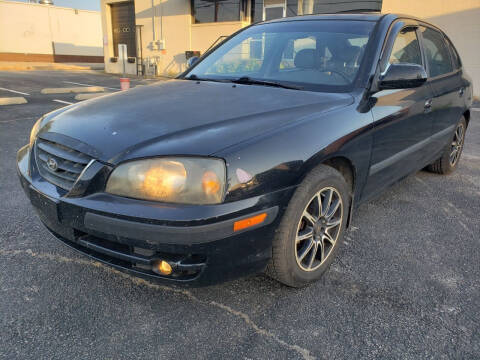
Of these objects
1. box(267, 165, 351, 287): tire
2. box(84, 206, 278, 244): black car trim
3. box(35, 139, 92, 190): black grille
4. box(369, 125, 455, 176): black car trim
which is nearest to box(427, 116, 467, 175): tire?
box(369, 125, 455, 176): black car trim

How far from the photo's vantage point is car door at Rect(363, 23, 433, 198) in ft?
8.39

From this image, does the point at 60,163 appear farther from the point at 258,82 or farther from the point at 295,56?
the point at 295,56

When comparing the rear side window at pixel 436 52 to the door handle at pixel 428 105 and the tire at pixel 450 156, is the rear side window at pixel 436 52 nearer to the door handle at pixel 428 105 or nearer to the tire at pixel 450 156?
the door handle at pixel 428 105

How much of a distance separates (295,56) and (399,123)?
0.92 meters

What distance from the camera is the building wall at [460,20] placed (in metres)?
11.7

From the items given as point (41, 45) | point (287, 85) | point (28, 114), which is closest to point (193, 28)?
point (28, 114)

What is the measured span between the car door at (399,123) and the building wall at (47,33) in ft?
107

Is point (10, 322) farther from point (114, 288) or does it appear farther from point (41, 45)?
point (41, 45)

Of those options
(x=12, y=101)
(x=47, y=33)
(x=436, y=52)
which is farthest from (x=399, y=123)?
(x=47, y=33)

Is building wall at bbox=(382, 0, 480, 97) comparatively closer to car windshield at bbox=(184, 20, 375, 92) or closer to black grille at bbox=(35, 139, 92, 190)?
car windshield at bbox=(184, 20, 375, 92)

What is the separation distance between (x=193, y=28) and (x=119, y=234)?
54.8ft

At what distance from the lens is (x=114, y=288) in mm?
2176

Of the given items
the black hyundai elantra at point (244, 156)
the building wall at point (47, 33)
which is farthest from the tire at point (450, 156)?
the building wall at point (47, 33)

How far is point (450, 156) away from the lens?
4301 mm
